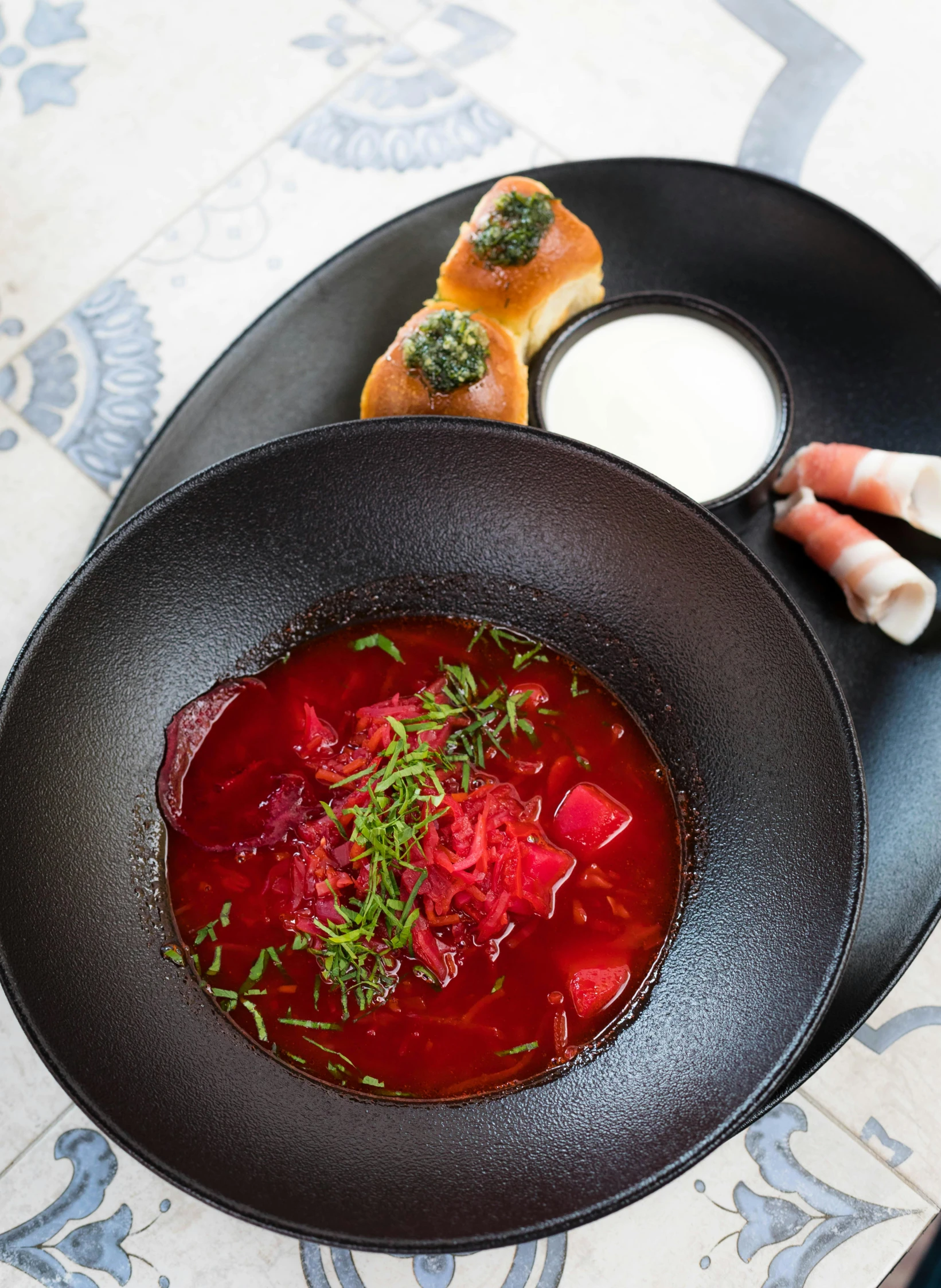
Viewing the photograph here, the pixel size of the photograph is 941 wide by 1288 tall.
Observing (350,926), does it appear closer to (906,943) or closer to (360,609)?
(360,609)

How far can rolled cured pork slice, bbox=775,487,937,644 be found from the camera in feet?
7.17

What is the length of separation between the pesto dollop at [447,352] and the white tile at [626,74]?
1083 mm

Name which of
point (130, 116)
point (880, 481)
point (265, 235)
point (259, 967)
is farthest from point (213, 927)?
point (130, 116)

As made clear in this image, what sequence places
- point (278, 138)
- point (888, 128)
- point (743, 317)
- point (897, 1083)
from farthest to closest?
point (278, 138), point (888, 128), point (743, 317), point (897, 1083)

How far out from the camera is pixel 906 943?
202 cm

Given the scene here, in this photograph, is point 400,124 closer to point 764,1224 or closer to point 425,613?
point 425,613

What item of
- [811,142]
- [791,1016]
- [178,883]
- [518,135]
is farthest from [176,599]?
[811,142]

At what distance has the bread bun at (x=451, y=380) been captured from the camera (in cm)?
215

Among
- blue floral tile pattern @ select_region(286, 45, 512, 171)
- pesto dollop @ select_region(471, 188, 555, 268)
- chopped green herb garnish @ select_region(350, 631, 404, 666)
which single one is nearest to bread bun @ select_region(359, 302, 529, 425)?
pesto dollop @ select_region(471, 188, 555, 268)

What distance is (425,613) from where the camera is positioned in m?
2.13

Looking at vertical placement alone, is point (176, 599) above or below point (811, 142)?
below

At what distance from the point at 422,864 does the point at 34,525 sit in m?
1.38

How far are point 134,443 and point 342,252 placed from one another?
2.31ft

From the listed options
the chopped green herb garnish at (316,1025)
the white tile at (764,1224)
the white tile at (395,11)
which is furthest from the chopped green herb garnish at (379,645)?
the white tile at (395,11)
